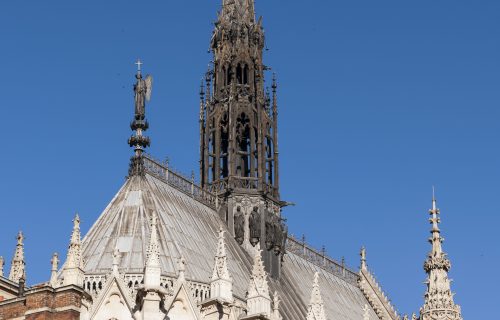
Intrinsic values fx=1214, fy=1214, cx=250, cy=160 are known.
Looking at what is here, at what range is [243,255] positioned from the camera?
58.2 m

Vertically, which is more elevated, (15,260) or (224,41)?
(224,41)

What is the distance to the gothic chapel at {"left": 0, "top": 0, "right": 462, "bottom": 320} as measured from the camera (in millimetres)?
45531

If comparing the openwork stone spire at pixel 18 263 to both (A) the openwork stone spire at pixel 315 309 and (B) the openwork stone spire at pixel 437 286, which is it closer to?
(A) the openwork stone spire at pixel 315 309

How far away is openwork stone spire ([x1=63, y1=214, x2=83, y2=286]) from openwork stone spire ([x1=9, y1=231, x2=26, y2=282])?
559 inches

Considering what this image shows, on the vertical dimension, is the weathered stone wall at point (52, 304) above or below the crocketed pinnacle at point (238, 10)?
below

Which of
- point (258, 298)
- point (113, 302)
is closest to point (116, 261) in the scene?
point (113, 302)

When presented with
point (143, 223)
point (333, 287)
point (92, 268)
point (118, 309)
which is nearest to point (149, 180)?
point (143, 223)

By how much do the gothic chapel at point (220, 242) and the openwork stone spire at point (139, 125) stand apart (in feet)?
0.18

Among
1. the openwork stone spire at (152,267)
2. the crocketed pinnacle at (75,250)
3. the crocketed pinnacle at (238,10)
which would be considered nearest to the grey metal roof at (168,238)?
the openwork stone spire at (152,267)

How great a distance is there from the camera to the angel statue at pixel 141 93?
55.0 m

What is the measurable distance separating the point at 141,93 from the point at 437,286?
16654 millimetres

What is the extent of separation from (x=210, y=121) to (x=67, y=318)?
2998cm

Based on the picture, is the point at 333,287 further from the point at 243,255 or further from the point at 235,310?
the point at 235,310

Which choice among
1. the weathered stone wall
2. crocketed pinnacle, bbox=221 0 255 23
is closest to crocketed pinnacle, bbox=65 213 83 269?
the weathered stone wall
